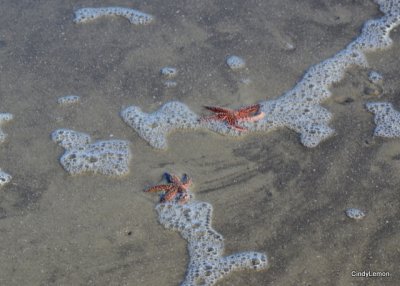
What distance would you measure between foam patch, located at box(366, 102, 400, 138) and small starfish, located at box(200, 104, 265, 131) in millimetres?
937

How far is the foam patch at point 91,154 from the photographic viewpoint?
4.52m

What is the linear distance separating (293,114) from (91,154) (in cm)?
172

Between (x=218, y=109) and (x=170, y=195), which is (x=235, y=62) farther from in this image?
(x=170, y=195)

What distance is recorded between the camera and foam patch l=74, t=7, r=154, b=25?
5.85 m

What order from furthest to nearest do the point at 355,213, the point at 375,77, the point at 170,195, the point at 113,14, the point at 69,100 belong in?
the point at 113,14, the point at 375,77, the point at 69,100, the point at 170,195, the point at 355,213

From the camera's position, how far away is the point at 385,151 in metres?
4.58

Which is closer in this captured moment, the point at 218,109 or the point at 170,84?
the point at 218,109

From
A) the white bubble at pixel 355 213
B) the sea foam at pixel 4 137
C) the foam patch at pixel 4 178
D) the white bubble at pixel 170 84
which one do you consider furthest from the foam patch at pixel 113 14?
the white bubble at pixel 355 213

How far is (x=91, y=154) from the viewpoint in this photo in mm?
4625

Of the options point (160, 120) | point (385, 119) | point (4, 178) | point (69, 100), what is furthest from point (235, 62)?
point (4, 178)

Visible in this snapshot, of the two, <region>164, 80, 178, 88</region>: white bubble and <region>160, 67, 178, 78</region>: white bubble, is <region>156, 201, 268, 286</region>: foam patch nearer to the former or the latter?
<region>164, 80, 178, 88</region>: white bubble

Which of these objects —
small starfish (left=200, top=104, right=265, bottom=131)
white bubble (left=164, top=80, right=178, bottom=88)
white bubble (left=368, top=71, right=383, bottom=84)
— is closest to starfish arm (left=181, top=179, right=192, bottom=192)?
small starfish (left=200, top=104, right=265, bottom=131)

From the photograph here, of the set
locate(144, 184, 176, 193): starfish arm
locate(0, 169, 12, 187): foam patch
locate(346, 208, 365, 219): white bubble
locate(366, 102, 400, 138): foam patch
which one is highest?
locate(366, 102, 400, 138): foam patch

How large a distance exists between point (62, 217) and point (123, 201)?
0.45 meters
